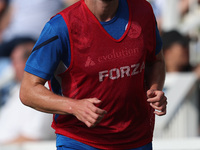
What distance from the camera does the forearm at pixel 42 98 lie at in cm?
280

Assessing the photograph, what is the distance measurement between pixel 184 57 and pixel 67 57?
4352mm

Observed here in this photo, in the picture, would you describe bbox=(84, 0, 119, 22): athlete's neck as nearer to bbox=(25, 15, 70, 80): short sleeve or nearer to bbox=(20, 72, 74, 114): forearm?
bbox=(25, 15, 70, 80): short sleeve

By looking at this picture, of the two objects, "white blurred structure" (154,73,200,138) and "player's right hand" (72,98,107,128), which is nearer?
"player's right hand" (72,98,107,128)

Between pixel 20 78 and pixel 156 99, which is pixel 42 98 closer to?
pixel 156 99

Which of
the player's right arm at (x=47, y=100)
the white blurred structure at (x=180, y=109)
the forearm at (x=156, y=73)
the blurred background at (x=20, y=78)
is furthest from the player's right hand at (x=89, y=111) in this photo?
the white blurred structure at (x=180, y=109)

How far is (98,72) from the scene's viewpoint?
2.91m

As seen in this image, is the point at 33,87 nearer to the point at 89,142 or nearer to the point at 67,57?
the point at 67,57

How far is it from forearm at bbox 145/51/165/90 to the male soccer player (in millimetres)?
85

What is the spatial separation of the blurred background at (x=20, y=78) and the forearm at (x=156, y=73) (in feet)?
6.34

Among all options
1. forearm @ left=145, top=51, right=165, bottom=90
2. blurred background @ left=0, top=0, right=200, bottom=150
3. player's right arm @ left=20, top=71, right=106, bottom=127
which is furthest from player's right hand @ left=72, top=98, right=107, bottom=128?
blurred background @ left=0, top=0, right=200, bottom=150

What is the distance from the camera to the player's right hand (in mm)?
2596

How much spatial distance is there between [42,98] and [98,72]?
0.37m

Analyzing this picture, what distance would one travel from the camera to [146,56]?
317 centimetres

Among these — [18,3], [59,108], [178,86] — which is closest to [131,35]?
[59,108]
